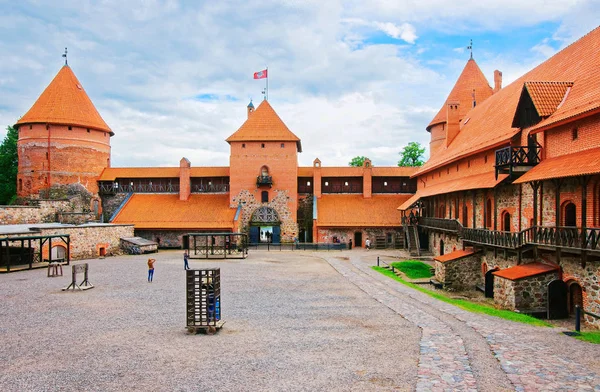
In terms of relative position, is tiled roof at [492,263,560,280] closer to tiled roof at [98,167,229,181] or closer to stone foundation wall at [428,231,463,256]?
stone foundation wall at [428,231,463,256]

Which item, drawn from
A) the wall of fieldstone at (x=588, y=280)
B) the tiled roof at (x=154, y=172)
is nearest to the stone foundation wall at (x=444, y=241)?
the wall of fieldstone at (x=588, y=280)

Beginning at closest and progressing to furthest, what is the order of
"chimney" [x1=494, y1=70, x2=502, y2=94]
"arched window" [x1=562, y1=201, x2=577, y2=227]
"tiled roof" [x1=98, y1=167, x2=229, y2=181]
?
"arched window" [x1=562, y1=201, x2=577, y2=227] < "chimney" [x1=494, y1=70, x2=502, y2=94] < "tiled roof" [x1=98, y1=167, x2=229, y2=181]

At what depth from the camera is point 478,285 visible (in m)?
19.7

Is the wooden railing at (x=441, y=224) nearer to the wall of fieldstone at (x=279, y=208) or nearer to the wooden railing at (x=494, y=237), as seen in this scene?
the wooden railing at (x=494, y=237)

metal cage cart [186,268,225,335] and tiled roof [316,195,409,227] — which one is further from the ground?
tiled roof [316,195,409,227]

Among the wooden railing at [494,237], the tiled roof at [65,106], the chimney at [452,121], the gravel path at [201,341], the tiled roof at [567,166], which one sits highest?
the tiled roof at [65,106]

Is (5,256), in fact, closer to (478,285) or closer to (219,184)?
(219,184)

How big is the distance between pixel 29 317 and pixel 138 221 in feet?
72.9

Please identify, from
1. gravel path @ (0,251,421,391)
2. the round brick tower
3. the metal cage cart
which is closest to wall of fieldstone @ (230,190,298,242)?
the round brick tower

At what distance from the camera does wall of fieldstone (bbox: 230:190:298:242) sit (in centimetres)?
3494

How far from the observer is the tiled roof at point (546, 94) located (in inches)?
611

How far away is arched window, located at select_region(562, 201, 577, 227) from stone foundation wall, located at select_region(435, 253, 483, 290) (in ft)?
20.1

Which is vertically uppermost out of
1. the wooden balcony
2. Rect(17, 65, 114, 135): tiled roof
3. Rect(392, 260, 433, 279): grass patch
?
Rect(17, 65, 114, 135): tiled roof

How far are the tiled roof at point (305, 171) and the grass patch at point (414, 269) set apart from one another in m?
15.8
